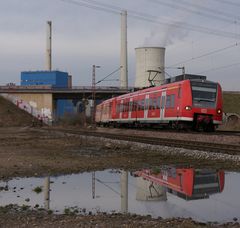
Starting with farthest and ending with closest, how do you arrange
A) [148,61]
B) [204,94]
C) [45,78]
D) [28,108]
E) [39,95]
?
[45,78], [39,95], [28,108], [148,61], [204,94]

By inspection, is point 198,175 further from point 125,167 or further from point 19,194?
point 19,194

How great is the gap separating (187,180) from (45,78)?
105380mm

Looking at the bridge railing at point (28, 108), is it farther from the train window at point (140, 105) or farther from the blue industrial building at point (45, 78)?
the train window at point (140, 105)

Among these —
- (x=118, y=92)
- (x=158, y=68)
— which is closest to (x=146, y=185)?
(x=158, y=68)

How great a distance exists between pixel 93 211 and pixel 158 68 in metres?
61.3

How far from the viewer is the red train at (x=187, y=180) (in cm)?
997

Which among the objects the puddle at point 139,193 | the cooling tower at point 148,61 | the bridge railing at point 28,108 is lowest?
the puddle at point 139,193

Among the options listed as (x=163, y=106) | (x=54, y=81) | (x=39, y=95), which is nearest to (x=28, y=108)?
(x=39, y=95)

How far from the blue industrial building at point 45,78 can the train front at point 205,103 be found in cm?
8405

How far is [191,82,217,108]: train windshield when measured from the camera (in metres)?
28.1

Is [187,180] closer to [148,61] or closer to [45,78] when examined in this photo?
[148,61]

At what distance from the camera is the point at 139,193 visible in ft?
32.9

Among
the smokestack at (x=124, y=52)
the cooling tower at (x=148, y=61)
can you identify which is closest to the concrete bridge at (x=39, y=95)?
the smokestack at (x=124, y=52)

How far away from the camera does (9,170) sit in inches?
538
